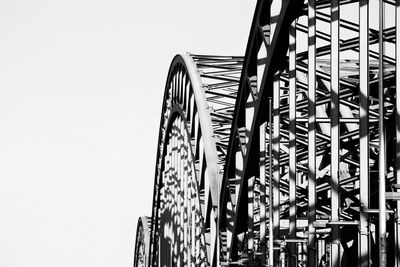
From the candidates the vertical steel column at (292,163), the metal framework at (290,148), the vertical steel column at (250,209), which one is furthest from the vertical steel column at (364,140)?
the vertical steel column at (250,209)

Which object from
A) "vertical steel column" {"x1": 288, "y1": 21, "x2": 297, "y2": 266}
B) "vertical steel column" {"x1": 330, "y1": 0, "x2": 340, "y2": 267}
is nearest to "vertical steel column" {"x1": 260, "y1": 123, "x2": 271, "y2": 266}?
"vertical steel column" {"x1": 288, "y1": 21, "x2": 297, "y2": 266}

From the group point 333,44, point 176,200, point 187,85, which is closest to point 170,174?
point 176,200

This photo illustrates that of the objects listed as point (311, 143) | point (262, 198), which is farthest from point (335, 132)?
point (262, 198)

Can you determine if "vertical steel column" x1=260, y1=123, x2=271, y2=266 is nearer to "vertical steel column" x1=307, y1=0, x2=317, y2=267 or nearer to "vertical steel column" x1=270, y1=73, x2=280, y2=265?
"vertical steel column" x1=270, y1=73, x2=280, y2=265

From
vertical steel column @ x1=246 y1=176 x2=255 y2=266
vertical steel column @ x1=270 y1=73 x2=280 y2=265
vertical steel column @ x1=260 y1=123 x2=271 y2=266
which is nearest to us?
vertical steel column @ x1=270 y1=73 x2=280 y2=265

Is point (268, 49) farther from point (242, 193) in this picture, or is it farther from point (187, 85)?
point (187, 85)

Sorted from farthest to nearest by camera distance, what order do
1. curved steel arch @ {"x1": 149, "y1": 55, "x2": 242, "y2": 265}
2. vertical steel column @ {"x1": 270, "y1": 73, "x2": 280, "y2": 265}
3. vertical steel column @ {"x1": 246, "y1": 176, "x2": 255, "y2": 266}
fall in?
curved steel arch @ {"x1": 149, "y1": 55, "x2": 242, "y2": 265}
vertical steel column @ {"x1": 246, "y1": 176, "x2": 255, "y2": 266}
vertical steel column @ {"x1": 270, "y1": 73, "x2": 280, "y2": 265}
